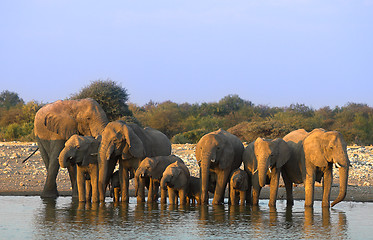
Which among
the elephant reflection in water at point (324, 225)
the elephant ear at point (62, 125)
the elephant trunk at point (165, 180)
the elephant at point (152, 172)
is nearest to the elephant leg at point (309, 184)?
the elephant reflection in water at point (324, 225)

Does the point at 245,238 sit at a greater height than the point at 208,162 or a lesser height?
lesser

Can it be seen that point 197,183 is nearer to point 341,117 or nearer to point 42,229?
point 42,229

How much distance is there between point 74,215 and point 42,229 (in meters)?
1.79

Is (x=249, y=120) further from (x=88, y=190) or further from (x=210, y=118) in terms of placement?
(x=88, y=190)

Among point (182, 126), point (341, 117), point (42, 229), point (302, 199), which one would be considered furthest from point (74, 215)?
point (341, 117)

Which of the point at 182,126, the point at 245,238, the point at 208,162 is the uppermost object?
the point at 182,126

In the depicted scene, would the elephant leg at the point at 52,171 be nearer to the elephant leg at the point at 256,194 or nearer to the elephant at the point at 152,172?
the elephant at the point at 152,172

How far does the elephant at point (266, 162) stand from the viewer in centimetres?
1395

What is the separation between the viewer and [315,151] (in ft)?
45.7

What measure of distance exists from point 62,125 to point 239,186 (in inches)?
190

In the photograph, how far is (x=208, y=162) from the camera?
568 inches

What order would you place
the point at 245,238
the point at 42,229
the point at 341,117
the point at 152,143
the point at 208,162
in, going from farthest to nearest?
the point at 341,117, the point at 152,143, the point at 208,162, the point at 42,229, the point at 245,238

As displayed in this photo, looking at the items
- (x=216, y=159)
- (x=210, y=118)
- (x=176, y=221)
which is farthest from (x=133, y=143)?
(x=210, y=118)

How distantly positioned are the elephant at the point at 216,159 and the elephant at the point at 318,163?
1.30 metres
